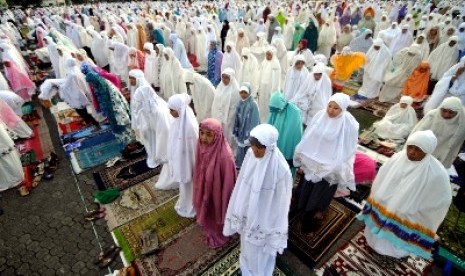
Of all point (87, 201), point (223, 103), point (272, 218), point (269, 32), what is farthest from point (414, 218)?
point (269, 32)

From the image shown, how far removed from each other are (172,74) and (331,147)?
4588 millimetres

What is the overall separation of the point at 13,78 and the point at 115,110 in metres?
4.18

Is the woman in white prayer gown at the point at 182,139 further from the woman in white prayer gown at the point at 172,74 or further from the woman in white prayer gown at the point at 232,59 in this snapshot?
the woman in white prayer gown at the point at 232,59

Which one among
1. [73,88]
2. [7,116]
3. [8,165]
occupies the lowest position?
[8,165]

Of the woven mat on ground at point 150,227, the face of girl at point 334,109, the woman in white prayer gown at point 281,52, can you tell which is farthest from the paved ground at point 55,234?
the woman in white prayer gown at point 281,52

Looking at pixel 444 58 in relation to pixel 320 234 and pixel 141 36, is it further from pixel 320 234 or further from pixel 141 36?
pixel 141 36

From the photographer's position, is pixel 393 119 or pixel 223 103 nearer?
pixel 223 103

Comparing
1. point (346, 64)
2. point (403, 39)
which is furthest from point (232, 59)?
point (403, 39)

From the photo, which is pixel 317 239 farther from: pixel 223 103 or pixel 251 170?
pixel 223 103

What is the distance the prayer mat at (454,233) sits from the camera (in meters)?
2.98

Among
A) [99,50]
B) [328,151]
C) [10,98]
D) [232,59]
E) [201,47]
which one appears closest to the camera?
[328,151]

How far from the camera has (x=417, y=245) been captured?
8.69 feet

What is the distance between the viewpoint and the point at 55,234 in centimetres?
354

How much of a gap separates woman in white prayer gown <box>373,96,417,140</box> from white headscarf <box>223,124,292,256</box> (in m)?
4.16
